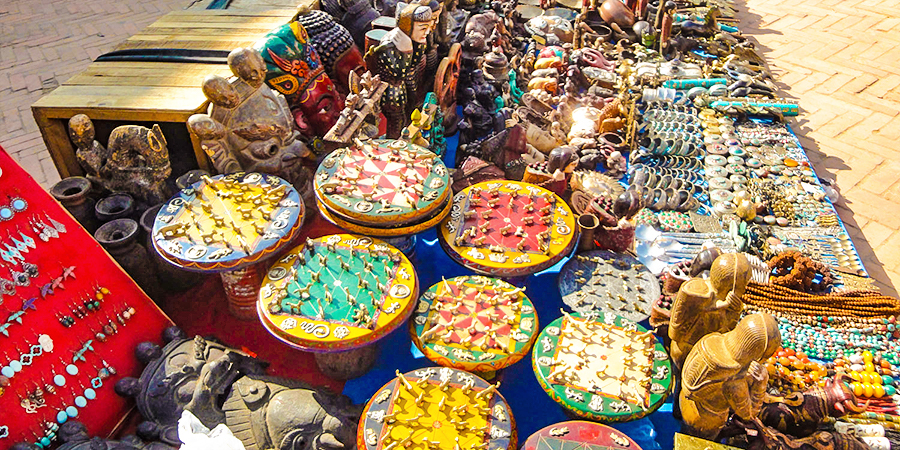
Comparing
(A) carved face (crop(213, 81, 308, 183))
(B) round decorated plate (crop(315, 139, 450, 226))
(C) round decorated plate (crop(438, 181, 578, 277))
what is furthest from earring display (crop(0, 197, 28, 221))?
(C) round decorated plate (crop(438, 181, 578, 277))

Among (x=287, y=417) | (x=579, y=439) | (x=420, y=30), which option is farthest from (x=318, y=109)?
(x=579, y=439)

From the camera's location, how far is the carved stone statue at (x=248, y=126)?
4.00 m

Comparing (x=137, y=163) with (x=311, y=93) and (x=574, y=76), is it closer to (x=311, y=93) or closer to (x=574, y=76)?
(x=311, y=93)

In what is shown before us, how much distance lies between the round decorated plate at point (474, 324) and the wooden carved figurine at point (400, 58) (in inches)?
84.1

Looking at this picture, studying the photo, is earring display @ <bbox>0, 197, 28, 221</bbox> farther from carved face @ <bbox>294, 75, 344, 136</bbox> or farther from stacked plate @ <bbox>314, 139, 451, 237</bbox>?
carved face @ <bbox>294, 75, 344, 136</bbox>

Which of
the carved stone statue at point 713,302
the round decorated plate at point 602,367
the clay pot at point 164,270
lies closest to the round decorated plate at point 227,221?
the clay pot at point 164,270

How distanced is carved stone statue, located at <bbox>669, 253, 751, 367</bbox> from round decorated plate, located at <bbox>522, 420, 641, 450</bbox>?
0.74m

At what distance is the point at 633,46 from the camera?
8398mm

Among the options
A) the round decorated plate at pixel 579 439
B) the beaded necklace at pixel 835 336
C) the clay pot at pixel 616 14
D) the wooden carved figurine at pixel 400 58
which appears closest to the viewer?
the round decorated plate at pixel 579 439

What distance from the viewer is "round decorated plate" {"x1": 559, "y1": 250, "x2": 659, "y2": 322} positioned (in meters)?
4.08

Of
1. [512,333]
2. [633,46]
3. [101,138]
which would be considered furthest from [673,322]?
[633,46]

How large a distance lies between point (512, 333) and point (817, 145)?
5.41 metres

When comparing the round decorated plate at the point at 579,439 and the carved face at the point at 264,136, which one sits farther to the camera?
the carved face at the point at 264,136

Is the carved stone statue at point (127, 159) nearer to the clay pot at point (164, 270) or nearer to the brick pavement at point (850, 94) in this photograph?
the clay pot at point (164, 270)
